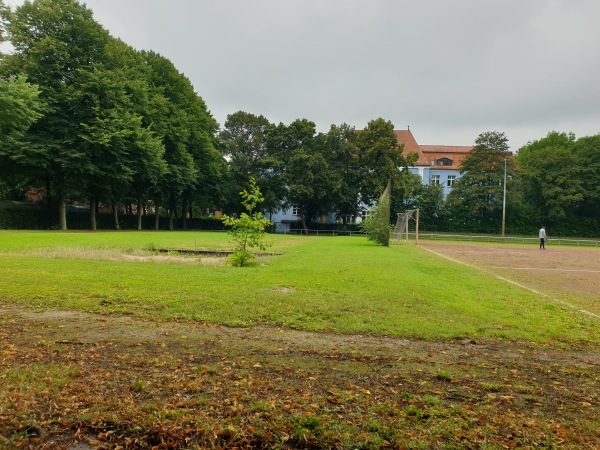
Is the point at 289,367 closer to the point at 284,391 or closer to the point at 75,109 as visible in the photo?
the point at 284,391

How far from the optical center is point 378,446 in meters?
3.00

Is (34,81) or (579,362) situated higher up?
(34,81)

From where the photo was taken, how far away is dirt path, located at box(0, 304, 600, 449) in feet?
10.3

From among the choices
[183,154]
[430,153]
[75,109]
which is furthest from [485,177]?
[75,109]

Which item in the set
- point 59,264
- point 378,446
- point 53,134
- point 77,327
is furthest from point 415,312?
point 53,134

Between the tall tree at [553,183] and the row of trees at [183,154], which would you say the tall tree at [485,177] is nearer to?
the row of trees at [183,154]

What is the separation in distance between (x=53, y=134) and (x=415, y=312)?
3694cm

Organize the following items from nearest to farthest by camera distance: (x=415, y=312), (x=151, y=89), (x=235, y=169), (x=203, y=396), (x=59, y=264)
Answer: (x=203, y=396) → (x=415, y=312) → (x=59, y=264) → (x=151, y=89) → (x=235, y=169)

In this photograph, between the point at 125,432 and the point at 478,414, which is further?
the point at 478,414

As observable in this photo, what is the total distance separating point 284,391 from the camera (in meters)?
3.89

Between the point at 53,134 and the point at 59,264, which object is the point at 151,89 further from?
the point at 59,264

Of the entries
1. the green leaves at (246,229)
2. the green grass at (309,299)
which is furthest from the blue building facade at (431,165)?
the green grass at (309,299)

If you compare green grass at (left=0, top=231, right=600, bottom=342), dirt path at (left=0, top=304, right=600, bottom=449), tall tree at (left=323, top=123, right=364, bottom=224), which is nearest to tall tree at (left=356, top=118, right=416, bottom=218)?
tall tree at (left=323, top=123, right=364, bottom=224)

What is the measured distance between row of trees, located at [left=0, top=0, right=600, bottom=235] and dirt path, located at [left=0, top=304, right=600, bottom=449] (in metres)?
24.4
